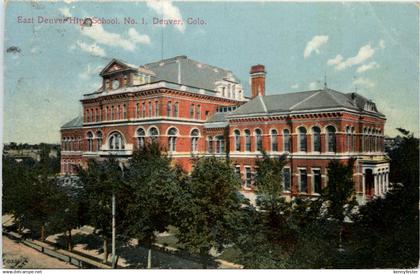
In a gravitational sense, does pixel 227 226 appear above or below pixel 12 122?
below

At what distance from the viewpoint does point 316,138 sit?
23656 mm

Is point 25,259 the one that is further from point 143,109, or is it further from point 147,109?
point 143,109

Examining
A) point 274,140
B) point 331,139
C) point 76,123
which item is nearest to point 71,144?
point 76,123

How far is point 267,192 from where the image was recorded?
450 inches

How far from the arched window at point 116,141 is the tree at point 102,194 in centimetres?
1558

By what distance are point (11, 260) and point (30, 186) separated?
12.6ft

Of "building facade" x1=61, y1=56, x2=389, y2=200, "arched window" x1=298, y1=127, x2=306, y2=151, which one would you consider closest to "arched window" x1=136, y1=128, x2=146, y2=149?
"building facade" x1=61, y1=56, x2=389, y2=200

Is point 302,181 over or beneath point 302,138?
beneath

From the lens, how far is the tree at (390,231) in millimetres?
10953

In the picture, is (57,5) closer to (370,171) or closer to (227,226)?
(227,226)

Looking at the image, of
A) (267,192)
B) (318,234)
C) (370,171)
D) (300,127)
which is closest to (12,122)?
(267,192)

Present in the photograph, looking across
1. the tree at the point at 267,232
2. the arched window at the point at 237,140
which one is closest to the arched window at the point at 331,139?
the arched window at the point at 237,140

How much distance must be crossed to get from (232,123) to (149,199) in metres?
15.5

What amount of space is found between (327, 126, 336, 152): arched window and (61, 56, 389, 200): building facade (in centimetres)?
3
